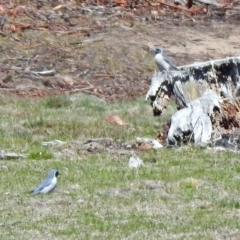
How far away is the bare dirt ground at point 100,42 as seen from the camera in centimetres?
2344

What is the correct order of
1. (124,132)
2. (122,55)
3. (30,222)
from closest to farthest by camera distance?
(30,222), (124,132), (122,55)

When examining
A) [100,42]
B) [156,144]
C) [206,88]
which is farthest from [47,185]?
[100,42]

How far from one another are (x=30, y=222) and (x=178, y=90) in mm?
6929

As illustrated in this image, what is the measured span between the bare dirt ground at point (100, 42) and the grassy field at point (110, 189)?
5.94 meters

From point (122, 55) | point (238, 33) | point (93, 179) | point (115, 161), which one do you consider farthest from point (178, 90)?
point (238, 33)

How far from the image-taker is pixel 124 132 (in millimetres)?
16438

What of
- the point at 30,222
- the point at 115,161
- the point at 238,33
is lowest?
the point at 238,33

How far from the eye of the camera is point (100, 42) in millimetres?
26438

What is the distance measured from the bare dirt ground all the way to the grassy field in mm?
5938

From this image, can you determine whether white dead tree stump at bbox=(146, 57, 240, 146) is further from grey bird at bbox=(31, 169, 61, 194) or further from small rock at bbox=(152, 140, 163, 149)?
grey bird at bbox=(31, 169, 61, 194)

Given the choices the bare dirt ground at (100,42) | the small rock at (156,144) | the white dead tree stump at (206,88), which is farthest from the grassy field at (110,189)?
the bare dirt ground at (100,42)

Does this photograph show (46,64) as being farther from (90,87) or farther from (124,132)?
(124,132)

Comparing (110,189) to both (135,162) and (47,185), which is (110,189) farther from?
(135,162)

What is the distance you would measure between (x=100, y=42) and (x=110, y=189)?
593 inches
